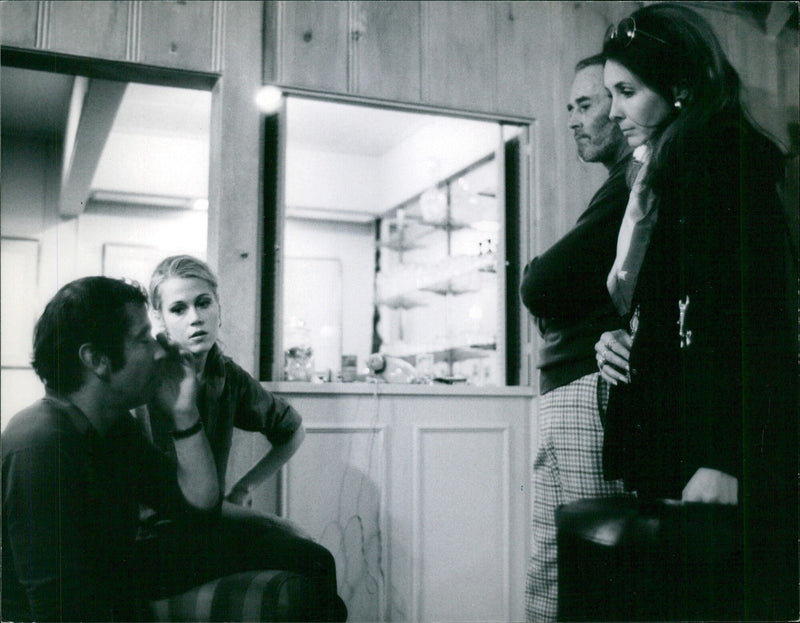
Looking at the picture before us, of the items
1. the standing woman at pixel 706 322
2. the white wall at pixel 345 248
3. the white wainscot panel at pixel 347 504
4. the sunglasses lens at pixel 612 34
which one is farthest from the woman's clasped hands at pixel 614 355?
the white wall at pixel 345 248

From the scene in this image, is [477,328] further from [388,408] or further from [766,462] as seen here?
[766,462]

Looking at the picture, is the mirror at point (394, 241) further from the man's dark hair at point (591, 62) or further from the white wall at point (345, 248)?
the man's dark hair at point (591, 62)

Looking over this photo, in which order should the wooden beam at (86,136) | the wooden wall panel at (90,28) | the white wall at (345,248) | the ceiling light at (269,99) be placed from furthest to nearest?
the white wall at (345,248)
the wooden beam at (86,136)
the ceiling light at (269,99)
the wooden wall panel at (90,28)

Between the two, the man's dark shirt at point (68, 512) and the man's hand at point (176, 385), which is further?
the man's hand at point (176, 385)

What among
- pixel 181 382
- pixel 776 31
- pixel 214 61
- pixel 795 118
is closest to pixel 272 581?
pixel 181 382

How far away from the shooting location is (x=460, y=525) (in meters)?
3.20

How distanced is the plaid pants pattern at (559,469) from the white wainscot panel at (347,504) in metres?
0.56

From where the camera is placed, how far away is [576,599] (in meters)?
2.67

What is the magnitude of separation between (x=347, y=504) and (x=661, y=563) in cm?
109

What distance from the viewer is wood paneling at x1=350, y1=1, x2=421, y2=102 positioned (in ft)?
10.6

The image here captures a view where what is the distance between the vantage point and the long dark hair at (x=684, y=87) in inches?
104

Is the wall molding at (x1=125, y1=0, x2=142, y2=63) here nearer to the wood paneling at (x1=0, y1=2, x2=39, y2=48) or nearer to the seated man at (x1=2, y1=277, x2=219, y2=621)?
the wood paneling at (x1=0, y1=2, x2=39, y2=48)

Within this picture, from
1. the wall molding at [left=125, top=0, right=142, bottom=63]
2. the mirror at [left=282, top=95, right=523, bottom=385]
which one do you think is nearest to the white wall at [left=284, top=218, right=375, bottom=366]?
the mirror at [left=282, top=95, right=523, bottom=385]

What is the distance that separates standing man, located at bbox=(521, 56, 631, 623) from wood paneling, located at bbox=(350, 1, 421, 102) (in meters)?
0.65
